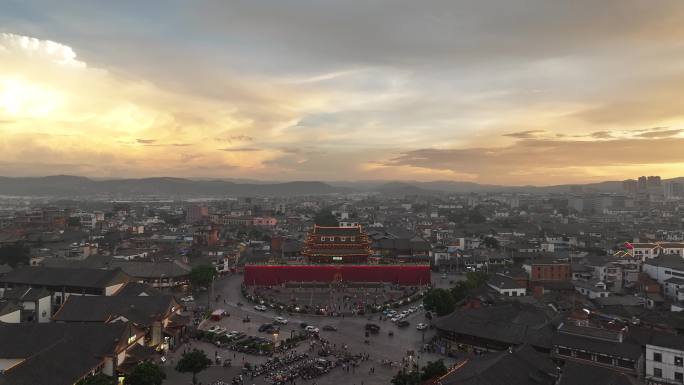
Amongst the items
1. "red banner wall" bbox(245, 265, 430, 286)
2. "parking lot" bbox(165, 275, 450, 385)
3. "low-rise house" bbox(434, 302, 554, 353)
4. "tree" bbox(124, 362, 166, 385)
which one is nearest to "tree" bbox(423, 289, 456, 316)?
"parking lot" bbox(165, 275, 450, 385)

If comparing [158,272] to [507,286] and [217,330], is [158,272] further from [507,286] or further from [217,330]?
[507,286]

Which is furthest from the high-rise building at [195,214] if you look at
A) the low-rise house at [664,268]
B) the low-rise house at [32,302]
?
the low-rise house at [664,268]

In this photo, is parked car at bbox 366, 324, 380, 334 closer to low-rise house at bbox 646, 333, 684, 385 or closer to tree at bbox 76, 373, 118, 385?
low-rise house at bbox 646, 333, 684, 385

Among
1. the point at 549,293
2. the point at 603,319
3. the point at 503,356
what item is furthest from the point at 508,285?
the point at 503,356

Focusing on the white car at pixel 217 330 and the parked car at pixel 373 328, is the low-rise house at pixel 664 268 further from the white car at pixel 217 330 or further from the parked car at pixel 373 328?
the white car at pixel 217 330

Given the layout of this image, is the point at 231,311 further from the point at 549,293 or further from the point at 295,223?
the point at 295,223

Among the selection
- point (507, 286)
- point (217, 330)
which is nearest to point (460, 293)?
point (507, 286)
